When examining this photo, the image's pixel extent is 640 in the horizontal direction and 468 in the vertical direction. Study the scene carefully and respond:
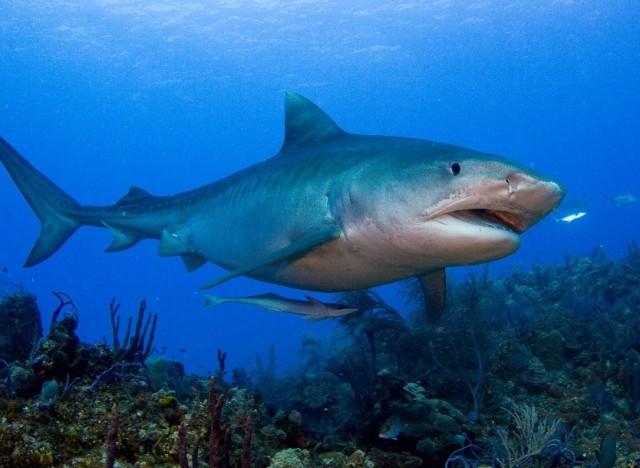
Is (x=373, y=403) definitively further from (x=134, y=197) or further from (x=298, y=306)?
(x=134, y=197)

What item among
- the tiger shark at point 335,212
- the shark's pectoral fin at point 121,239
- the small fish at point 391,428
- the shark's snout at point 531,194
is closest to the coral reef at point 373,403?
the small fish at point 391,428

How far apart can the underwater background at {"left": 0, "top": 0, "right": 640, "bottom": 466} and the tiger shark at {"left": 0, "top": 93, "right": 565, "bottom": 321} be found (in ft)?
5.98

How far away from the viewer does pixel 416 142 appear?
14.6ft

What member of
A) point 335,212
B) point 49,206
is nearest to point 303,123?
point 335,212

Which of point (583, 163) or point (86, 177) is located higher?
point (583, 163)

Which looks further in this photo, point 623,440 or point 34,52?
point 34,52

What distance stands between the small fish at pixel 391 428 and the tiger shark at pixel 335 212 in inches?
57.2

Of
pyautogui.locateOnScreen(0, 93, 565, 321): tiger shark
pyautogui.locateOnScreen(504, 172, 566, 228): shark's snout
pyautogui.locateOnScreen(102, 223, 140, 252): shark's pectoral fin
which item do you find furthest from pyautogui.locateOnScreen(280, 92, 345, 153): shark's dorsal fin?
pyautogui.locateOnScreen(504, 172, 566, 228): shark's snout

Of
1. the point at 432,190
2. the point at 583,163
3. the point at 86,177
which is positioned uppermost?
the point at 583,163

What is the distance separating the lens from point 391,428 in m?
4.88

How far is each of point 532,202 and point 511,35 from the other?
3285 inches

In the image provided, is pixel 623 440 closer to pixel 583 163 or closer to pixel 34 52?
pixel 34 52

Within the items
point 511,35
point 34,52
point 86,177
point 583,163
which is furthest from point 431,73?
point 583,163

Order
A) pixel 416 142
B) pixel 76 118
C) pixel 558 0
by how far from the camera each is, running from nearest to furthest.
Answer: pixel 416 142 → pixel 558 0 → pixel 76 118
